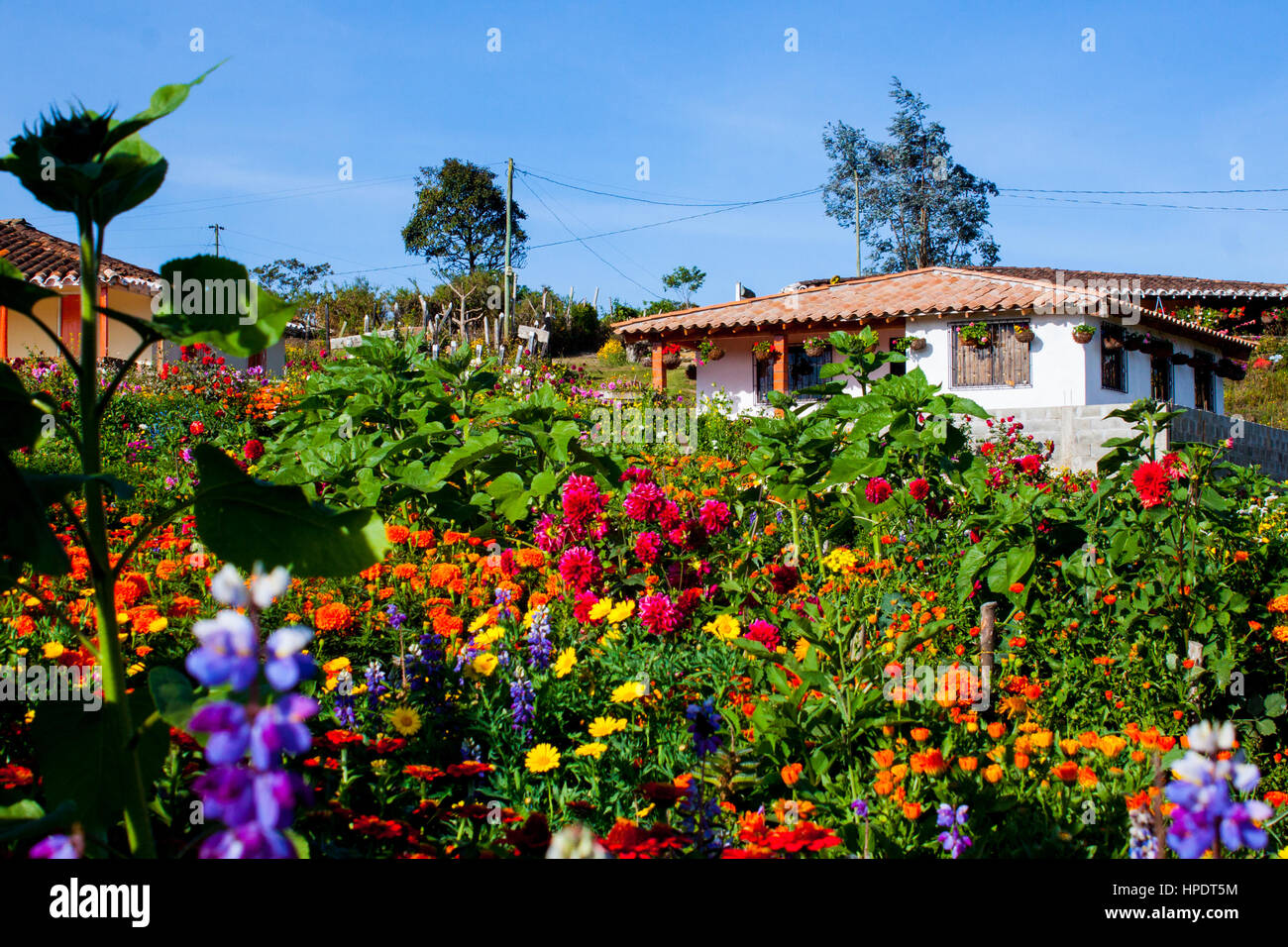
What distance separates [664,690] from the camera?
2543 mm

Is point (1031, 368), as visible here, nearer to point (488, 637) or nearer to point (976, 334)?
point (976, 334)

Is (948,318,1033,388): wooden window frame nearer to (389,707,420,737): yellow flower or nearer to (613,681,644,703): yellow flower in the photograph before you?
(613,681,644,703): yellow flower

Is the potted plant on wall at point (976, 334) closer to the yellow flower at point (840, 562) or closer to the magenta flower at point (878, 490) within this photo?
the magenta flower at point (878, 490)

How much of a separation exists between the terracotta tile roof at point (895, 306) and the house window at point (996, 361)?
59 centimetres

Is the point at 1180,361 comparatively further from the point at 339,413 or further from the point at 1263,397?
the point at 339,413

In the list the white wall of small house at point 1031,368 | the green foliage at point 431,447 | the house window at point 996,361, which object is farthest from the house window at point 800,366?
the green foliage at point 431,447

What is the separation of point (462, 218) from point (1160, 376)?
3523 centimetres

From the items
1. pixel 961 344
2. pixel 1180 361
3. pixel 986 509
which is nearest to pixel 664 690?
pixel 986 509

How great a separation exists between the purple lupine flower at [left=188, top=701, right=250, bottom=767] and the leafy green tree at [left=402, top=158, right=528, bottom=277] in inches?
1857

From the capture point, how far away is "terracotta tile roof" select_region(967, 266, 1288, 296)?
24688mm

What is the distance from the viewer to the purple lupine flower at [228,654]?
2.20 feet

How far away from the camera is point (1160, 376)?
19.8 metres

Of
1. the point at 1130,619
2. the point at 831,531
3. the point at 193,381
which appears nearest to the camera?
the point at 1130,619
